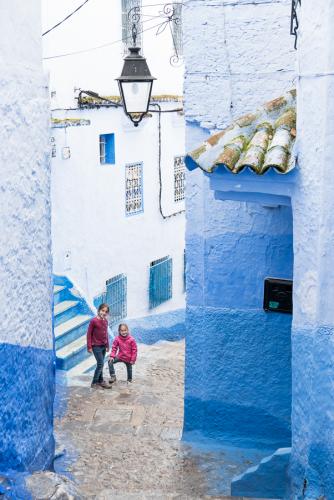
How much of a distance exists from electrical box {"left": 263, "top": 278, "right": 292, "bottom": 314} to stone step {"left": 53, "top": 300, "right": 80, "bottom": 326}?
5044mm

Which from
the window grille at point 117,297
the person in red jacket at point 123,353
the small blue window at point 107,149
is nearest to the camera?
the person in red jacket at point 123,353

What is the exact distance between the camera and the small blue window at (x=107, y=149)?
55.0 feet

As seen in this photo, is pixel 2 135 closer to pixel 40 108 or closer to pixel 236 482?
pixel 40 108

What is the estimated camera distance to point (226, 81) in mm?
9281

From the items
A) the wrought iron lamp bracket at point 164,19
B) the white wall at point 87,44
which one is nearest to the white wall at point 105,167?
the white wall at point 87,44

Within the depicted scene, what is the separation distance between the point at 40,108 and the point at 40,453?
10.5 ft

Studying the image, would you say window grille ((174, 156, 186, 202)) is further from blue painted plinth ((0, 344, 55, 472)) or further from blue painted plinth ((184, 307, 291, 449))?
blue painted plinth ((0, 344, 55, 472))

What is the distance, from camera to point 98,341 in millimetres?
12094

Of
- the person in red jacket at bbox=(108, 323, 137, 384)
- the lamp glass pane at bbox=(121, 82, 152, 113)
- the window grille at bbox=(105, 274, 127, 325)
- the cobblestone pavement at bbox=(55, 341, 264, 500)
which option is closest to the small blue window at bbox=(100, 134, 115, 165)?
the window grille at bbox=(105, 274, 127, 325)

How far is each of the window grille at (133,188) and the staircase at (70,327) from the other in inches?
143

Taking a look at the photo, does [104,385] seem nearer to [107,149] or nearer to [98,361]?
[98,361]

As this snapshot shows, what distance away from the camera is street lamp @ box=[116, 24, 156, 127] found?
389 inches

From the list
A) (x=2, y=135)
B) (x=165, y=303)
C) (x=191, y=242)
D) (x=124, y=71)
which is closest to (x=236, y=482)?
(x=191, y=242)

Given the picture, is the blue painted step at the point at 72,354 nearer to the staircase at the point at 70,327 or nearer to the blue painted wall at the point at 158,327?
the staircase at the point at 70,327
